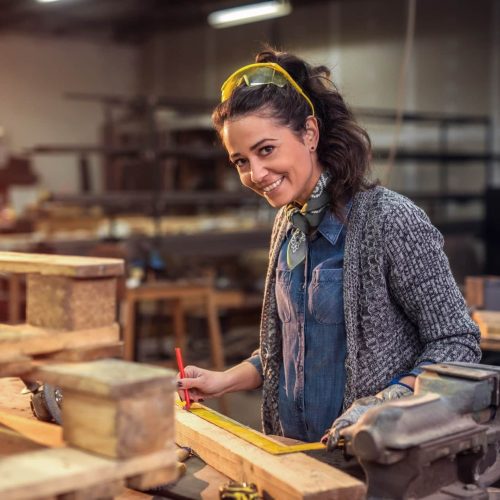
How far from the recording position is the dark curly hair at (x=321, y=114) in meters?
2.12

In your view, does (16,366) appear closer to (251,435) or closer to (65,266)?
(65,266)

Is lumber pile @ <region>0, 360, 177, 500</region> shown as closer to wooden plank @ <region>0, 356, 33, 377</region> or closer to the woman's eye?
wooden plank @ <region>0, 356, 33, 377</region>

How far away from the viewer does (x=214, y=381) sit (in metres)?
2.24

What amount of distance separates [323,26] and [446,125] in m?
2.64

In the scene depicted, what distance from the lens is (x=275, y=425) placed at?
2.33 m

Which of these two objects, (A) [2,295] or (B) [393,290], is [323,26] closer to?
(A) [2,295]

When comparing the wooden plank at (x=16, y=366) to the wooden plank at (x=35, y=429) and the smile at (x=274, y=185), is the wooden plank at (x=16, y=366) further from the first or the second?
the smile at (x=274, y=185)

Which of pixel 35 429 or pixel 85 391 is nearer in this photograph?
pixel 85 391

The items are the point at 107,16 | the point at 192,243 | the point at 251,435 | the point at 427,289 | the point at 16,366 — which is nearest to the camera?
the point at 16,366

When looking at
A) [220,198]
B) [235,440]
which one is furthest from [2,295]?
[235,440]

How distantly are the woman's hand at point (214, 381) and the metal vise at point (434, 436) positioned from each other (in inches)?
27.6

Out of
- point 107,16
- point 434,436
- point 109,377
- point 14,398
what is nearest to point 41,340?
point 109,377

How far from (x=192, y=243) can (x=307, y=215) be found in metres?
5.10

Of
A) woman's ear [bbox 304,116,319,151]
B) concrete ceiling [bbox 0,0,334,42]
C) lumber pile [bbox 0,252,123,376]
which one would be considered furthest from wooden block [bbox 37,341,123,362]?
concrete ceiling [bbox 0,0,334,42]
